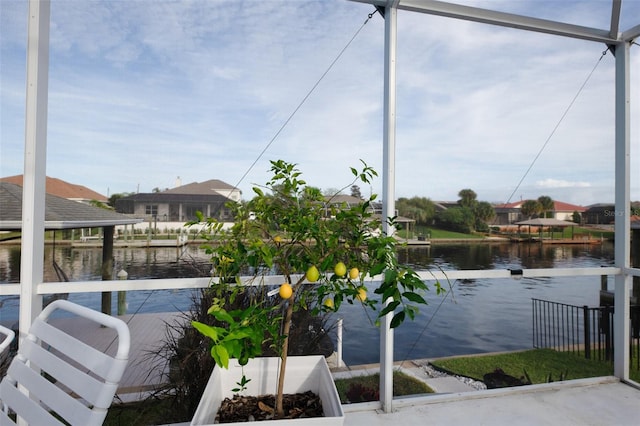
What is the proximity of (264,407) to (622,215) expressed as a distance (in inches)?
97.2

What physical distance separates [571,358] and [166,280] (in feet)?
9.92

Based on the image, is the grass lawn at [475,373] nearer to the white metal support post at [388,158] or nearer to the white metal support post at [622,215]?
the white metal support post at [388,158]

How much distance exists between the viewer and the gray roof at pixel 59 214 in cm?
176

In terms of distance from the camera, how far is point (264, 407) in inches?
52.9

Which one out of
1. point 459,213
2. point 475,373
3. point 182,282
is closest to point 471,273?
point 459,213

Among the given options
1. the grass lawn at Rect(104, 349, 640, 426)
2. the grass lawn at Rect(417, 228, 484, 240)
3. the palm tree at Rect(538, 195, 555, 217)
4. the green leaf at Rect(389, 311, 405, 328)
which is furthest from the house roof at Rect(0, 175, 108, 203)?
the palm tree at Rect(538, 195, 555, 217)

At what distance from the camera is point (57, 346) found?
1090 mm

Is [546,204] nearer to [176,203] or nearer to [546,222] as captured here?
[546,222]

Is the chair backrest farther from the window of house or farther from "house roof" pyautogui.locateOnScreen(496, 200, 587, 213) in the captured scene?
"house roof" pyautogui.locateOnScreen(496, 200, 587, 213)

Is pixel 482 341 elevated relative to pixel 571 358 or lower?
elevated

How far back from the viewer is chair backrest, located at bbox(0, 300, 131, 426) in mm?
919

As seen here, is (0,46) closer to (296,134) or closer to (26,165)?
(26,165)

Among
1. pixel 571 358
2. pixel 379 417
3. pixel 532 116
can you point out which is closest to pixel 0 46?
pixel 379 417

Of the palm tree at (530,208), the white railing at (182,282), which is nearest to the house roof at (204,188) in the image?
the white railing at (182,282)
